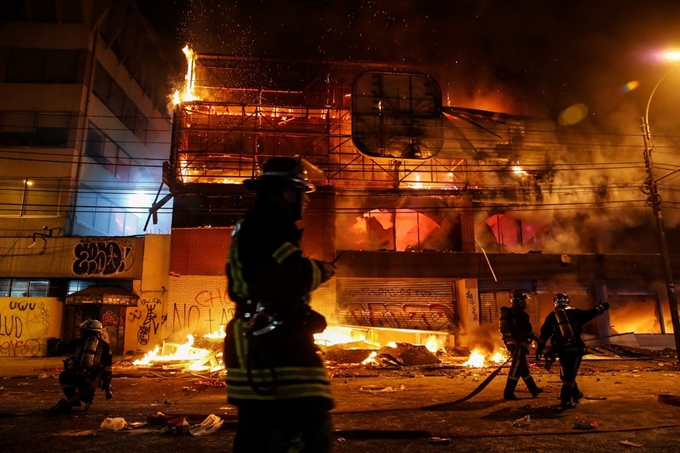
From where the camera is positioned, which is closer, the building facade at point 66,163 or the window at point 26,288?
the building facade at point 66,163

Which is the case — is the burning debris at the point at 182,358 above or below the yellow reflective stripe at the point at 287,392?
below

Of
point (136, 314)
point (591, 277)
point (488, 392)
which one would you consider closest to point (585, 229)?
point (591, 277)

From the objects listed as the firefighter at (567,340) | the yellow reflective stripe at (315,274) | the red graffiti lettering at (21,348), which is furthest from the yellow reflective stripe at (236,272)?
the red graffiti lettering at (21,348)

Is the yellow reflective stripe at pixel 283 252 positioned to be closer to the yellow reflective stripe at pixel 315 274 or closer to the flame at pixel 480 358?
the yellow reflective stripe at pixel 315 274

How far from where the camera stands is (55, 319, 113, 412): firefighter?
631 cm

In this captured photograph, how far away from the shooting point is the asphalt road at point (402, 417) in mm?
4590

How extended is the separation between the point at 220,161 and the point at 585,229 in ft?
53.6

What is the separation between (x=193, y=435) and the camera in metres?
4.93

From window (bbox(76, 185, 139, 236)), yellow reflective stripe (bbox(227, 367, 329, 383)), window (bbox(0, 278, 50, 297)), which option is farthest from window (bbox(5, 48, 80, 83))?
yellow reflective stripe (bbox(227, 367, 329, 383))

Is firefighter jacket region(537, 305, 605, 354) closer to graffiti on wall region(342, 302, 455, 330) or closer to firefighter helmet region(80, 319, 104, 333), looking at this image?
firefighter helmet region(80, 319, 104, 333)

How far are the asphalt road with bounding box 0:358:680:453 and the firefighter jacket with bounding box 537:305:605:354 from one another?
0.86 metres

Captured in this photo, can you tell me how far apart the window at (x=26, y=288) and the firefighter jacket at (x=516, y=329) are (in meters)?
18.5

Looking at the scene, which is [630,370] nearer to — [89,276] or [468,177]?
[468,177]

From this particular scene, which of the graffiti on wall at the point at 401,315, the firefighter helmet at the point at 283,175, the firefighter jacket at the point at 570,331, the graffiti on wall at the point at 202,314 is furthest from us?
the graffiti on wall at the point at 401,315
